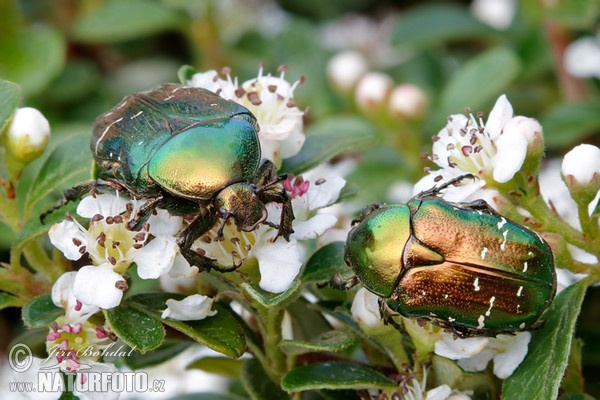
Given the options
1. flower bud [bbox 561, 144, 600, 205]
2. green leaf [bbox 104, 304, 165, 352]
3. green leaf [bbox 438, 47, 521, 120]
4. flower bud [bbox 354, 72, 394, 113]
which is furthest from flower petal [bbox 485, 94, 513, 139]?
flower bud [bbox 354, 72, 394, 113]

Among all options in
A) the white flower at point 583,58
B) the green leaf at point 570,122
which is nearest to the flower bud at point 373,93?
the green leaf at point 570,122

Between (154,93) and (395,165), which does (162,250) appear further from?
(395,165)

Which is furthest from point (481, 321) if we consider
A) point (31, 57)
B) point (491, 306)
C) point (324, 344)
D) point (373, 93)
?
point (31, 57)

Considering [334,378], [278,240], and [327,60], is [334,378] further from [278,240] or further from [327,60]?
[327,60]

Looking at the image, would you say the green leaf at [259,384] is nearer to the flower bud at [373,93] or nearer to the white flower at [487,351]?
the white flower at [487,351]

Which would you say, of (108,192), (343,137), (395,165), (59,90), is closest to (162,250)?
(108,192)

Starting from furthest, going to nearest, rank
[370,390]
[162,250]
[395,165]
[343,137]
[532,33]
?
[532,33]
[395,165]
[343,137]
[370,390]
[162,250]
